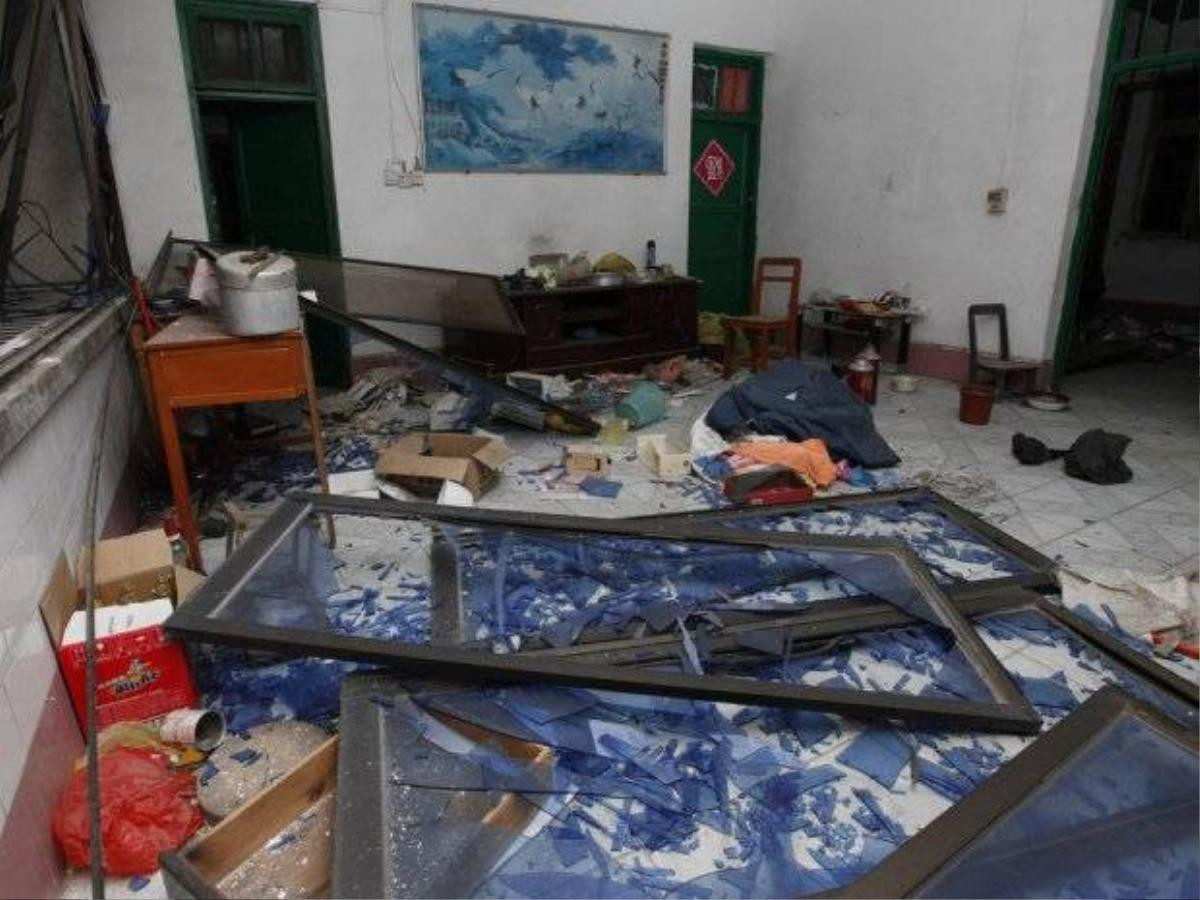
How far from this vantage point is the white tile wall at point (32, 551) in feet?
5.24

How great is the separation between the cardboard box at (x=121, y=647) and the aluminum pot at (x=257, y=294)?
1001 mm

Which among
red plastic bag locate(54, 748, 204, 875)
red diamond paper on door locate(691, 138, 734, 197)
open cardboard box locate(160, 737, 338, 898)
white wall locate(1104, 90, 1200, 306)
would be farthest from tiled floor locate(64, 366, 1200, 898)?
white wall locate(1104, 90, 1200, 306)

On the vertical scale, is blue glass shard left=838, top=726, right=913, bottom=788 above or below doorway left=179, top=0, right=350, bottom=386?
below

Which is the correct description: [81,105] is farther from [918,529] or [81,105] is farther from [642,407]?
[918,529]

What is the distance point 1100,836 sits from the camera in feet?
5.28

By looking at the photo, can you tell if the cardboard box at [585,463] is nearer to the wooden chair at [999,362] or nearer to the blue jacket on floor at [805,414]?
the blue jacket on floor at [805,414]

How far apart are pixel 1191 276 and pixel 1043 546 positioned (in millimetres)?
6850

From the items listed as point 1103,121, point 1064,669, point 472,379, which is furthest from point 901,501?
point 1103,121

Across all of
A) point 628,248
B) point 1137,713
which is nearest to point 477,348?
point 628,248

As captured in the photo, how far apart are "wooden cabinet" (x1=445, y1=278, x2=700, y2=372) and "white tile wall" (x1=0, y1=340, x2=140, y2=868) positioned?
127 inches

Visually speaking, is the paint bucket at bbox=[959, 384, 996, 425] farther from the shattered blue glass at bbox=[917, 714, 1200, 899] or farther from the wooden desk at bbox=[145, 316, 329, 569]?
the wooden desk at bbox=[145, 316, 329, 569]

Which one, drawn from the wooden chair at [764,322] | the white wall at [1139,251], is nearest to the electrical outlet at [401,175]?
the wooden chair at [764,322]

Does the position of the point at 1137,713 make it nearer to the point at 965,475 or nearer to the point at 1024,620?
the point at 1024,620

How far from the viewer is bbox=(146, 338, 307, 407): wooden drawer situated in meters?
2.81
